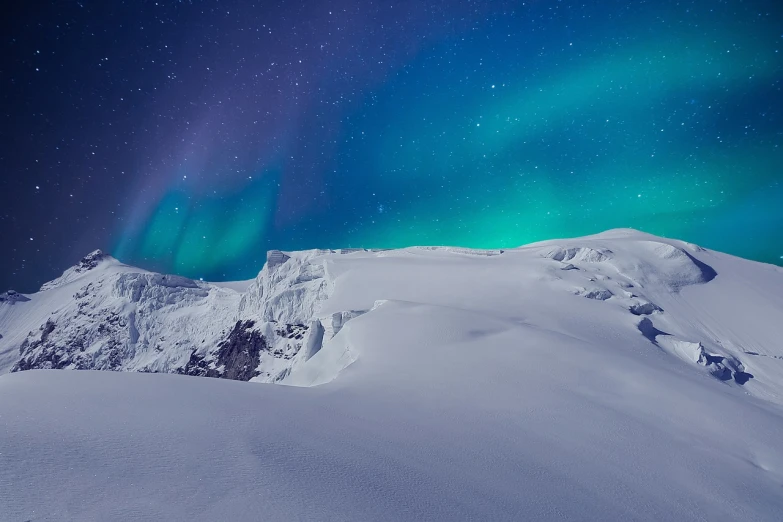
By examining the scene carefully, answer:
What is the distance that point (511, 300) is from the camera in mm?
30031

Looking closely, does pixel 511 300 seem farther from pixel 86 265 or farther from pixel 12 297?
pixel 12 297

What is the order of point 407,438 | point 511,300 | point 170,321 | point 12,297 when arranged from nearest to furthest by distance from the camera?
point 407,438
point 511,300
point 170,321
point 12,297

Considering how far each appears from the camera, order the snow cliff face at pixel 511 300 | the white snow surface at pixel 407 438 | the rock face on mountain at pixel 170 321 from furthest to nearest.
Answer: the rock face on mountain at pixel 170 321 → the snow cliff face at pixel 511 300 → the white snow surface at pixel 407 438

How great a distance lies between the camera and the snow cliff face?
2700cm

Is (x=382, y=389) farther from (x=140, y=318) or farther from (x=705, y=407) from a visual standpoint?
(x=140, y=318)

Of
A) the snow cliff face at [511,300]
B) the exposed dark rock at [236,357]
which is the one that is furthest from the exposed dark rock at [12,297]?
the exposed dark rock at [236,357]

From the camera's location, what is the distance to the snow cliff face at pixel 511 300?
88.6ft

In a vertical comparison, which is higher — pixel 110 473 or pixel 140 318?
pixel 140 318

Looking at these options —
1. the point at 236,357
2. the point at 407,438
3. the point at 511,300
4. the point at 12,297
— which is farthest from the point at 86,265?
the point at 407,438

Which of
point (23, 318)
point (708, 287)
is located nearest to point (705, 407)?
point (708, 287)

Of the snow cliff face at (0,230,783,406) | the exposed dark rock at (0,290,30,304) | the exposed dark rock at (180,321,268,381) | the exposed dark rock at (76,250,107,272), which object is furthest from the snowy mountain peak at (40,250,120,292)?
the exposed dark rock at (180,321,268,381)

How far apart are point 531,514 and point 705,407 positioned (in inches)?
344

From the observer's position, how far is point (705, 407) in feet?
34.8

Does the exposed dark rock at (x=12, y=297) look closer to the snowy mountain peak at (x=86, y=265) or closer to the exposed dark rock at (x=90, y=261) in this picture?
the snowy mountain peak at (x=86, y=265)
